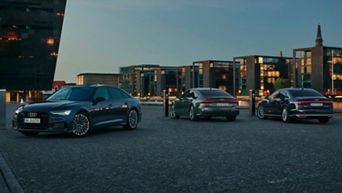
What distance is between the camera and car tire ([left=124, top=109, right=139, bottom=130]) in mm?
13289

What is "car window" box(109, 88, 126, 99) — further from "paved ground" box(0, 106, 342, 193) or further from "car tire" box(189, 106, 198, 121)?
"car tire" box(189, 106, 198, 121)

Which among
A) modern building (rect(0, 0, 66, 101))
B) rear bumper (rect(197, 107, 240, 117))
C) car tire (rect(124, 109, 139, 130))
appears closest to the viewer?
car tire (rect(124, 109, 139, 130))

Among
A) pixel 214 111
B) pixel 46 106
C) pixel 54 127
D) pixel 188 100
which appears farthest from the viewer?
pixel 188 100

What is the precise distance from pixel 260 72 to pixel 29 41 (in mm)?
76893

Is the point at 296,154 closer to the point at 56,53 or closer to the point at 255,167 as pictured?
the point at 255,167

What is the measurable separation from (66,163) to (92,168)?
27.9 inches

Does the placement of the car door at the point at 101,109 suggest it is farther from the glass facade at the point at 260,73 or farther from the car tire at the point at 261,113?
the glass facade at the point at 260,73

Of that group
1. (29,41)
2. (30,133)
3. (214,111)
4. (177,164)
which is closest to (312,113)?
(214,111)

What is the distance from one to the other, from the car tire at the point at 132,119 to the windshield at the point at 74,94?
5.68 ft

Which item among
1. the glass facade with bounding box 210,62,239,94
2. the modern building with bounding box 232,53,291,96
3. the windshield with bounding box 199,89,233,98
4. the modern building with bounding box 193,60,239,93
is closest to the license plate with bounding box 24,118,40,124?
the windshield with bounding box 199,89,233,98

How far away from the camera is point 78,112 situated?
11.0m

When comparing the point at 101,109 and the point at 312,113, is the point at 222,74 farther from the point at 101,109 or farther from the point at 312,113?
the point at 101,109

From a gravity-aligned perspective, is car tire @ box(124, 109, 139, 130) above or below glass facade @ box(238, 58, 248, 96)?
below

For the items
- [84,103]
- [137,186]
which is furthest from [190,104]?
[137,186]
